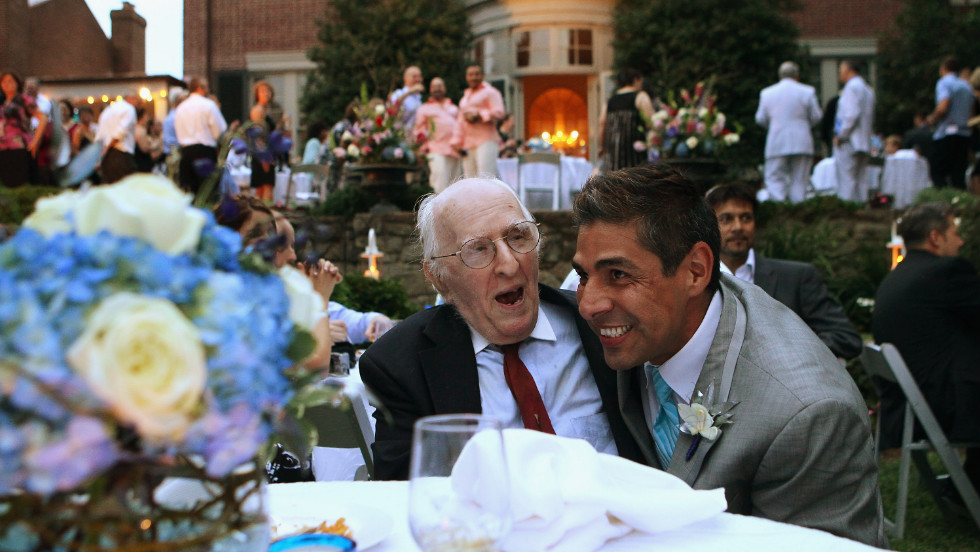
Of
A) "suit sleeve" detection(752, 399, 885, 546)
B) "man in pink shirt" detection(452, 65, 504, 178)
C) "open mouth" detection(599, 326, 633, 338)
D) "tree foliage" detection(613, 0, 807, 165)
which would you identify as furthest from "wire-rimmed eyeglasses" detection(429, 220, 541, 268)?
"tree foliage" detection(613, 0, 807, 165)

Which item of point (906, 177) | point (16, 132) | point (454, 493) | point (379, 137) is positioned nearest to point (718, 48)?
point (906, 177)

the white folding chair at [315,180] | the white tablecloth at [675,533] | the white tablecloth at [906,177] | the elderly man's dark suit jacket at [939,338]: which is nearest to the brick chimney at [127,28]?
the white tablecloth at [675,533]

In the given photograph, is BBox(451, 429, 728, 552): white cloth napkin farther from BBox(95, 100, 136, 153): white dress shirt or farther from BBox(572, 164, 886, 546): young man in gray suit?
BBox(95, 100, 136, 153): white dress shirt

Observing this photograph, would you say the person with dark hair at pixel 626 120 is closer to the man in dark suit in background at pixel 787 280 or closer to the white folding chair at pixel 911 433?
the man in dark suit in background at pixel 787 280

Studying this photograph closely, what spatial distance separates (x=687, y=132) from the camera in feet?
31.8

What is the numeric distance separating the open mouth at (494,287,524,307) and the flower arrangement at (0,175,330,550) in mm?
1688

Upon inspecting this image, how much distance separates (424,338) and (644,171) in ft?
2.80

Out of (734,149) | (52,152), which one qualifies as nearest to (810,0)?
(734,149)

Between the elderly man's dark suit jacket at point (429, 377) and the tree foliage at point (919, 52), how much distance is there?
19589mm

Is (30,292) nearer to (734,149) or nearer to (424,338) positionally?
(424,338)

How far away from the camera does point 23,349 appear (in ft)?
2.44

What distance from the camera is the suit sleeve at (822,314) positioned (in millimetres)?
4598

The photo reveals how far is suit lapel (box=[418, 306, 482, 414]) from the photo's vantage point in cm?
239

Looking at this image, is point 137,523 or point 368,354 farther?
point 368,354
